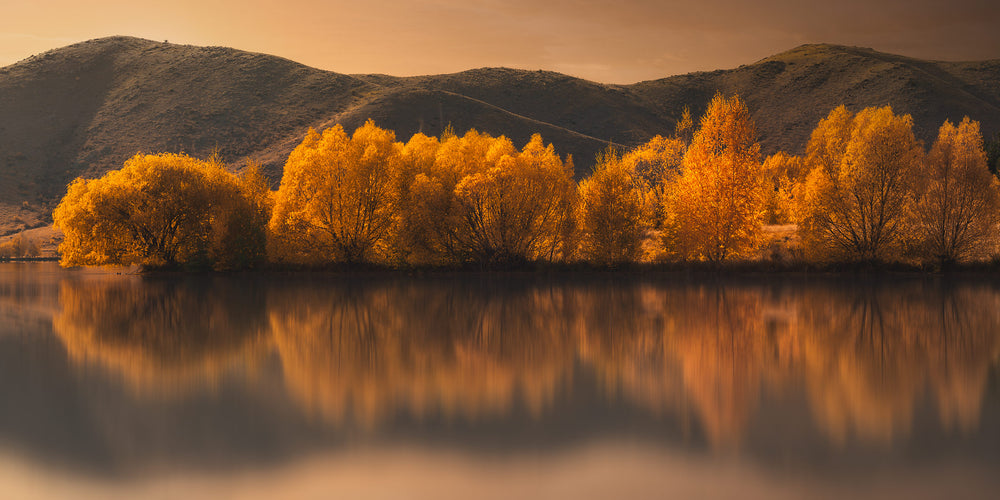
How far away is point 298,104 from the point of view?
130750mm

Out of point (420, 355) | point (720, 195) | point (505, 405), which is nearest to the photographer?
point (505, 405)

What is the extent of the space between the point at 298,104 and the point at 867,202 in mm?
105521

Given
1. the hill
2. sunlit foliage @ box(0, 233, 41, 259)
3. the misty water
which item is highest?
the hill

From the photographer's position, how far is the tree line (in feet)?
155

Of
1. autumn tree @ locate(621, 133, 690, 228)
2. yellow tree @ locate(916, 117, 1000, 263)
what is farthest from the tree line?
autumn tree @ locate(621, 133, 690, 228)

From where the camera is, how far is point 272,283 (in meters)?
45.3

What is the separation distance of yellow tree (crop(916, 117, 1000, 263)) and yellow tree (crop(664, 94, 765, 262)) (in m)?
10.3

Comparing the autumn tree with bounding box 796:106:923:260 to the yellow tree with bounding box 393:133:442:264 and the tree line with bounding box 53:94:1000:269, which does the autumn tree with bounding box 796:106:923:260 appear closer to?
the tree line with bounding box 53:94:1000:269

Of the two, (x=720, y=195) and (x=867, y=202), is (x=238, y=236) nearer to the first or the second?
(x=720, y=195)

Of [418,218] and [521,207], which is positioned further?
[418,218]

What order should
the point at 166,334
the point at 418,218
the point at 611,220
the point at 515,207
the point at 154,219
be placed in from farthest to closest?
1. the point at 154,219
2. the point at 611,220
3. the point at 418,218
4. the point at 515,207
5. the point at 166,334

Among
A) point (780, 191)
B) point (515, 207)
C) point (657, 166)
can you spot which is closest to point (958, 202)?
point (780, 191)

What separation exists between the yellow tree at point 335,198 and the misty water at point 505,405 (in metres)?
25.3

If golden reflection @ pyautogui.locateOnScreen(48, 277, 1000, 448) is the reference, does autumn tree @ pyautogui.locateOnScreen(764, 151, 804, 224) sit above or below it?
above
